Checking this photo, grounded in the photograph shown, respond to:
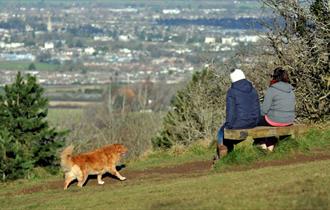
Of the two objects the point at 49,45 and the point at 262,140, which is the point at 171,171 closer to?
the point at 262,140

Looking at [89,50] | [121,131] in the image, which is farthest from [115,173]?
[89,50]

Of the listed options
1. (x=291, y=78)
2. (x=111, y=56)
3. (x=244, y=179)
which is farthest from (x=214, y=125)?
(x=111, y=56)

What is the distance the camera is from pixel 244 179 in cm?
1148

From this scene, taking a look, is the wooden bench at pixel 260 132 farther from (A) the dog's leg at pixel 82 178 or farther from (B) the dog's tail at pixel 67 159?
(B) the dog's tail at pixel 67 159

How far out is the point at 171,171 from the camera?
46.5ft

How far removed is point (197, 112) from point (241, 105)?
17713 millimetres

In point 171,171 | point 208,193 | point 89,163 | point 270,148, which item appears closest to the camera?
point 208,193

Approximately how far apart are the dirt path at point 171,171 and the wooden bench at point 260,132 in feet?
1.42

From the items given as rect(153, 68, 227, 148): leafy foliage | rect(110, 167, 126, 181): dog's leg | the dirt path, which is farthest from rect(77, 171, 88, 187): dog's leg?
rect(153, 68, 227, 148): leafy foliage

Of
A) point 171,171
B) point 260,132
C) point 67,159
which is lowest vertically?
point 171,171

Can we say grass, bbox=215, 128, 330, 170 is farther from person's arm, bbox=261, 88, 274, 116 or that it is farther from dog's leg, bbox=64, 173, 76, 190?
dog's leg, bbox=64, 173, 76, 190

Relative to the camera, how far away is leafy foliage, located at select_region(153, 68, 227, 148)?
2748cm

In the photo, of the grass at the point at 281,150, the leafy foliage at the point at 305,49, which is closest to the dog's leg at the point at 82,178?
the grass at the point at 281,150

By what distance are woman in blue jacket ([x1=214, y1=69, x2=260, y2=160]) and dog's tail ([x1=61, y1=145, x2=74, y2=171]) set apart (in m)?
2.57
